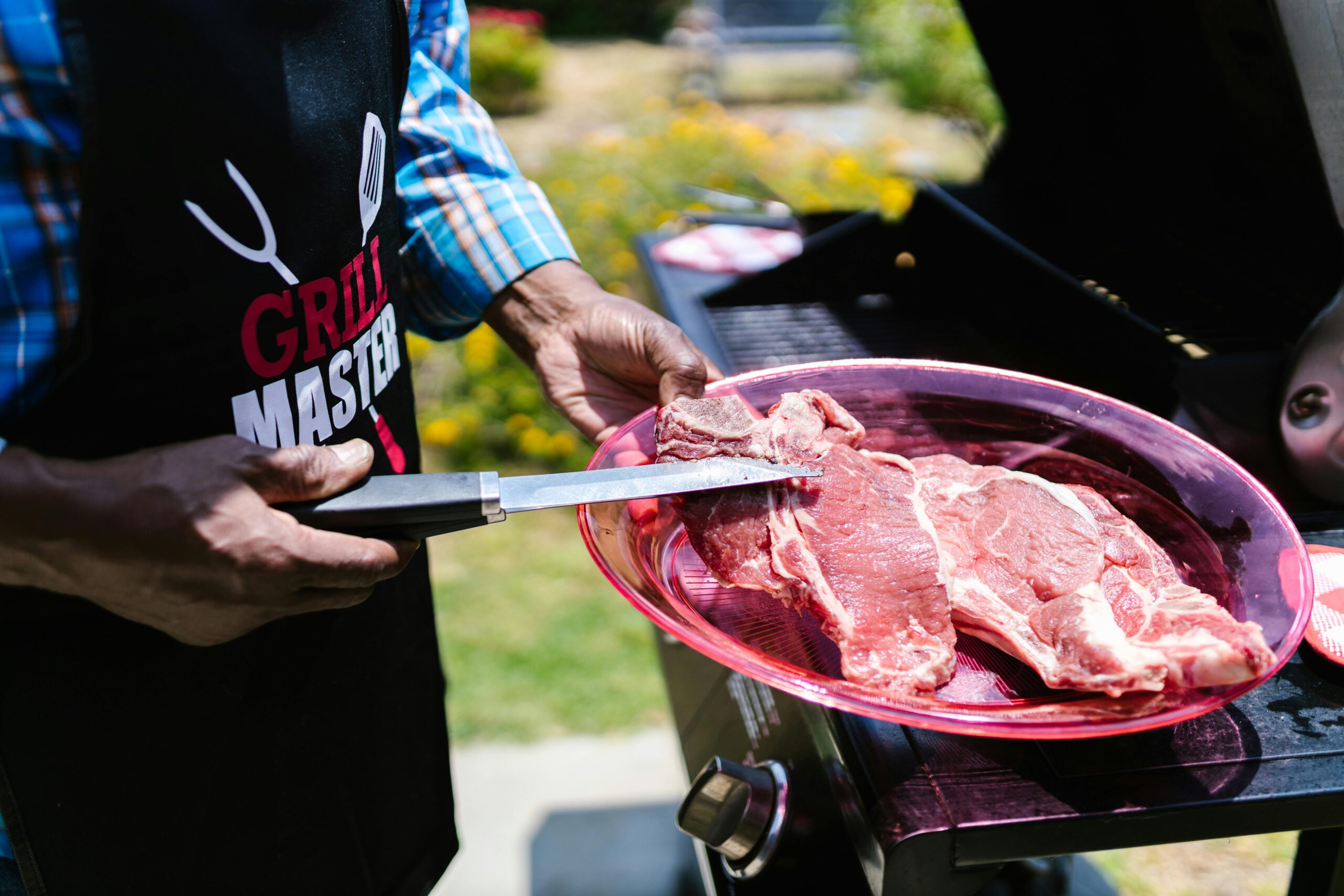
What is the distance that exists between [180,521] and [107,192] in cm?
39

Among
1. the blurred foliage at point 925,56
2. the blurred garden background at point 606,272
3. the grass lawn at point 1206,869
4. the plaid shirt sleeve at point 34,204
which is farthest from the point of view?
the blurred foliage at point 925,56

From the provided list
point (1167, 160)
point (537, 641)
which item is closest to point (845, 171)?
point (537, 641)

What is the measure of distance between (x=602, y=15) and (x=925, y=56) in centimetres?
695

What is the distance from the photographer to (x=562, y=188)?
539cm

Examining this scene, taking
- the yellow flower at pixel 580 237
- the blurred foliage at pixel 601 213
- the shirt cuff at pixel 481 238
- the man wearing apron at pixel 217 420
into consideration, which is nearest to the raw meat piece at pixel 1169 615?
the man wearing apron at pixel 217 420

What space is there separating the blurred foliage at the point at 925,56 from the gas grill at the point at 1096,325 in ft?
22.6

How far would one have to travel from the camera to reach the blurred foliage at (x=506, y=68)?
10.2 metres

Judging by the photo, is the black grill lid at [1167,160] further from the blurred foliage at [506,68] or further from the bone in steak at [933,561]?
the blurred foliage at [506,68]

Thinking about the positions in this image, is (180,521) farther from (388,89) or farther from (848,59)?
(848,59)

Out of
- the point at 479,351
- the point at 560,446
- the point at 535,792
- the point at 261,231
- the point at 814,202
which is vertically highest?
the point at 261,231

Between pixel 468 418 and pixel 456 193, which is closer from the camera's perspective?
pixel 456 193

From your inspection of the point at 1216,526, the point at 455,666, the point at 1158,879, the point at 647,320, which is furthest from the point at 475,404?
the point at 1216,526

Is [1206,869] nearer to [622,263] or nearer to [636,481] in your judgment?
[636,481]

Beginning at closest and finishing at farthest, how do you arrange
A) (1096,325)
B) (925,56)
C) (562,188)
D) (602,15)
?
(1096,325), (562,188), (925,56), (602,15)
